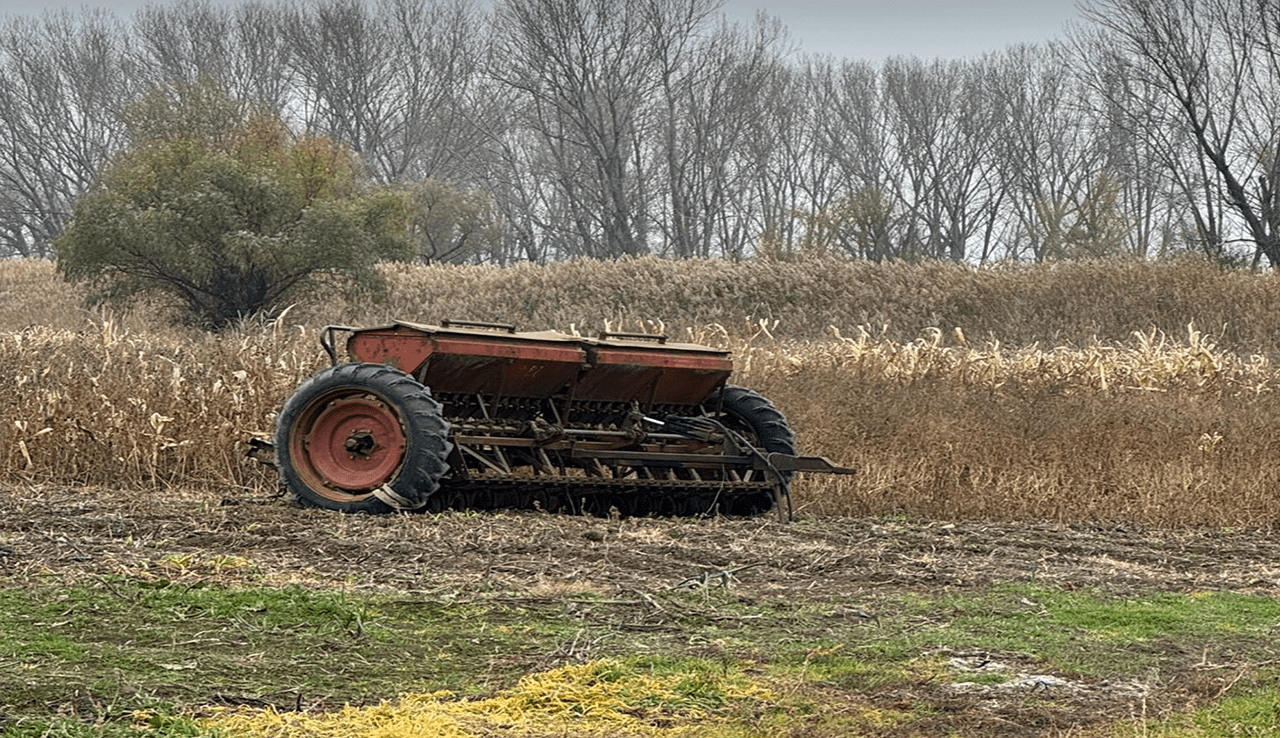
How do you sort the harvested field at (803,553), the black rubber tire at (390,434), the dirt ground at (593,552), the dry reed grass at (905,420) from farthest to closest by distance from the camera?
the dry reed grass at (905,420)
the black rubber tire at (390,434)
the dirt ground at (593,552)
the harvested field at (803,553)

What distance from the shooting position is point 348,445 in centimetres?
1051

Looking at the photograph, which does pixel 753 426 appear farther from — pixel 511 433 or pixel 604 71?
pixel 604 71

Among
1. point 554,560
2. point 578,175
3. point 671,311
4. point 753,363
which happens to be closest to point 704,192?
point 578,175

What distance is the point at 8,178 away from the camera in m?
63.3

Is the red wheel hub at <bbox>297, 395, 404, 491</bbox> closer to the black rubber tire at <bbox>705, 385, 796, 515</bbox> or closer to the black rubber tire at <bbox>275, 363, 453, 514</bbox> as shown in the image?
the black rubber tire at <bbox>275, 363, 453, 514</bbox>

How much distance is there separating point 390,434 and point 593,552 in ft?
7.35

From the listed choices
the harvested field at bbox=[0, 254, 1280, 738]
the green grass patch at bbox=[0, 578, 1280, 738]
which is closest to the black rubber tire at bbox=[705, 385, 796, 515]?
the harvested field at bbox=[0, 254, 1280, 738]

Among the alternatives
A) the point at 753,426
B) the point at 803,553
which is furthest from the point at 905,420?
the point at 803,553

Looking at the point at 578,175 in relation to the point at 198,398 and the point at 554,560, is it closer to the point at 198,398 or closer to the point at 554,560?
the point at 198,398

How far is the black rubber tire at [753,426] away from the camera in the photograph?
37.7 feet

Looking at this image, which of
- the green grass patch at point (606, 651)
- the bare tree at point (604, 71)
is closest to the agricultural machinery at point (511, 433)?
the green grass patch at point (606, 651)

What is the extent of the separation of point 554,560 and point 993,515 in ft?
16.5

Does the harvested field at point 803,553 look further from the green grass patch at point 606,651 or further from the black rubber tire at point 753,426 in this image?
the black rubber tire at point 753,426

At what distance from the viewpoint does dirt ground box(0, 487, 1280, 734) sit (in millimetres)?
7824
